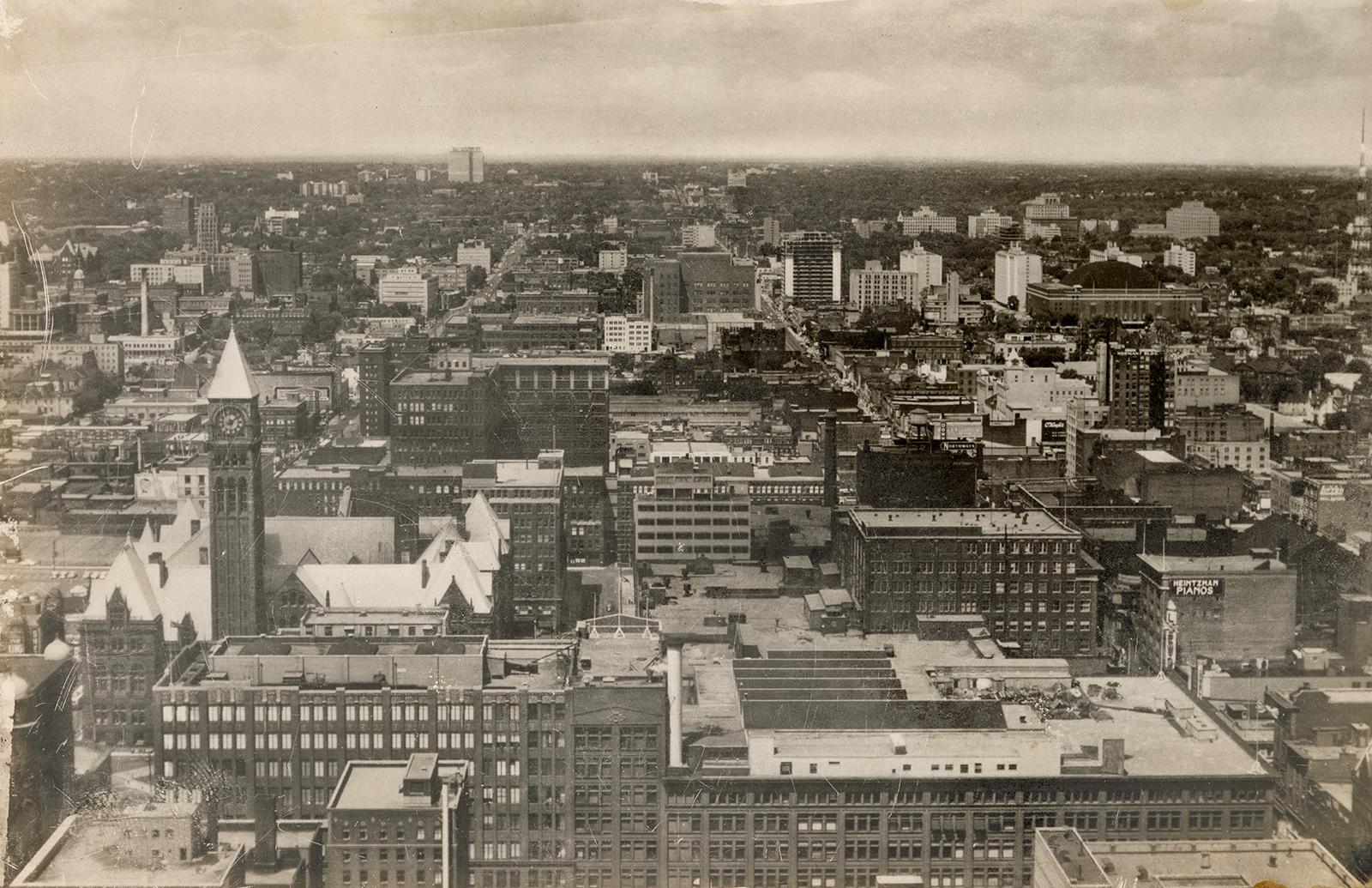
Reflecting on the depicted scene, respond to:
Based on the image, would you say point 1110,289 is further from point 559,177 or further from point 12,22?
point 12,22

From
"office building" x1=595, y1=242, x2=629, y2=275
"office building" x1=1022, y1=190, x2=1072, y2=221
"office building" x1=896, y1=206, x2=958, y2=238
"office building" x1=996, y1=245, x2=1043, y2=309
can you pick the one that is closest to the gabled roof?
"office building" x1=595, y1=242, x2=629, y2=275

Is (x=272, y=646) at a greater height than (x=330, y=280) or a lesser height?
lesser

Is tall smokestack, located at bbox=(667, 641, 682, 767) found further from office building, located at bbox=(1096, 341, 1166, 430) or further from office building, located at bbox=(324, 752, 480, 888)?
office building, located at bbox=(1096, 341, 1166, 430)

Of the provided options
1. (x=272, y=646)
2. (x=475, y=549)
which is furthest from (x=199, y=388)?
(x=272, y=646)

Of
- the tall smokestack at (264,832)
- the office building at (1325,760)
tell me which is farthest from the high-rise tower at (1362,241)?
the tall smokestack at (264,832)

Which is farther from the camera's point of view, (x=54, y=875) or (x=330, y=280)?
(x=330, y=280)

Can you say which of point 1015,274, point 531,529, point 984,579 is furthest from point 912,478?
point 531,529

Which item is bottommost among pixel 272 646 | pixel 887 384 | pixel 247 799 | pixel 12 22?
pixel 247 799
